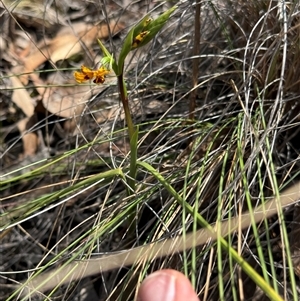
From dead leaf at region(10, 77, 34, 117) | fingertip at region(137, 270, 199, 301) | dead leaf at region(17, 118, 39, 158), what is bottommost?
fingertip at region(137, 270, 199, 301)

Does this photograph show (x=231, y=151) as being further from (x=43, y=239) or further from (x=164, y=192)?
(x=43, y=239)

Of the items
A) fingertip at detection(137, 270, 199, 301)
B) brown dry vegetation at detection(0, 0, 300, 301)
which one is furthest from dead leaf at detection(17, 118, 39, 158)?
fingertip at detection(137, 270, 199, 301)

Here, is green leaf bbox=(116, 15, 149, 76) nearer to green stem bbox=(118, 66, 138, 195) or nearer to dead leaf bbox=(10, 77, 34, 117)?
green stem bbox=(118, 66, 138, 195)

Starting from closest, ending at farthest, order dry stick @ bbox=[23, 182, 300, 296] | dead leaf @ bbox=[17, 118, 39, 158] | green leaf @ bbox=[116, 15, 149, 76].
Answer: green leaf @ bbox=[116, 15, 149, 76]
dry stick @ bbox=[23, 182, 300, 296]
dead leaf @ bbox=[17, 118, 39, 158]

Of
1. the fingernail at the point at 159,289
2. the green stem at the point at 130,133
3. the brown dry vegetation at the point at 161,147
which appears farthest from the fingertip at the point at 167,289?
the green stem at the point at 130,133

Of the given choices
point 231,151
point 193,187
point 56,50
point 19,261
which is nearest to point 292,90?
point 231,151

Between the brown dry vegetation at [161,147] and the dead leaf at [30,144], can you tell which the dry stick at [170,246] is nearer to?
the brown dry vegetation at [161,147]

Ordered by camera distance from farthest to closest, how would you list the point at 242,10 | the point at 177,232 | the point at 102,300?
1. the point at 242,10
2. the point at 102,300
3. the point at 177,232
